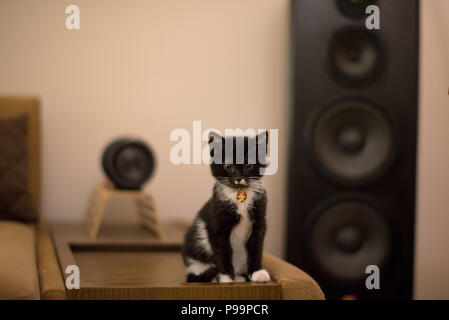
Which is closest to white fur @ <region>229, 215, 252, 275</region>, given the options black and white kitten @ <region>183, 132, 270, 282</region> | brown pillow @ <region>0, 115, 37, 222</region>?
black and white kitten @ <region>183, 132, 270, 282</region>

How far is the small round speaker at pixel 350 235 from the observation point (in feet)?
4.74

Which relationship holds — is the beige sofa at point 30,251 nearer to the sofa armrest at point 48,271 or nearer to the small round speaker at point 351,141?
the sofa armrest at point 48,271

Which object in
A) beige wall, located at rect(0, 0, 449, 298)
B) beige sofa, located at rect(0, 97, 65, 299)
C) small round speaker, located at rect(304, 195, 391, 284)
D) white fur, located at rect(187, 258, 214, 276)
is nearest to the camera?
beige sofa, located at rect(0, 97, 65, 299)

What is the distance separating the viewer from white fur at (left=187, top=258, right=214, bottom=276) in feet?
2.72

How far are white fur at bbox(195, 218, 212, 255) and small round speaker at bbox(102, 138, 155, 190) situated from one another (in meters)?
0.47

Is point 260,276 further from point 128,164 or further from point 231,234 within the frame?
point 128,164

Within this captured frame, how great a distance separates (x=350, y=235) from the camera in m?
1.45

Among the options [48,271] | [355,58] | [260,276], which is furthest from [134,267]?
[355,58]

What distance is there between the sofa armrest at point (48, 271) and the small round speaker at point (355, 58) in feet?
3.01

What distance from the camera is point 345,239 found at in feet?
4.76

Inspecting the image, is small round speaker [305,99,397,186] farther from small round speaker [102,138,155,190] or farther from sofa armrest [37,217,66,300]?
sofa armrest [37,217,66,300]

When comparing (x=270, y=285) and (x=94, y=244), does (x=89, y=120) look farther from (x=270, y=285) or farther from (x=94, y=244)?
(x=270, y=285)
